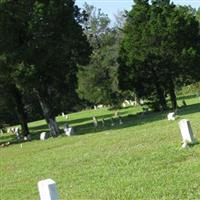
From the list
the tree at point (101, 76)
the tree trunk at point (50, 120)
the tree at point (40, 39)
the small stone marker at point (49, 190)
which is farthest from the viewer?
the tree at point (101, 76)

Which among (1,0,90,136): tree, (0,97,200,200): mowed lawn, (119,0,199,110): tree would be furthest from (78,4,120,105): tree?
(0,97,200,200): mowed lawn

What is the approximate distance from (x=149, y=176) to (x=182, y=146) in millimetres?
3968

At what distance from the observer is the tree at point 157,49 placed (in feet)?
164

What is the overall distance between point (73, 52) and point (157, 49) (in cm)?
899

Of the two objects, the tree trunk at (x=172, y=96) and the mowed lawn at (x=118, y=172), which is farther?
the tree trunk at (x=172, y=96)

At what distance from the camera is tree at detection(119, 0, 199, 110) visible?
49.9 m

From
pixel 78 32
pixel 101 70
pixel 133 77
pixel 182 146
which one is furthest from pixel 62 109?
pixel 182 146

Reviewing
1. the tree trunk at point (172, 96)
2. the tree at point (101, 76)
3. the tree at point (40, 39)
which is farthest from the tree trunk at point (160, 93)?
the tree at point (101, 76)

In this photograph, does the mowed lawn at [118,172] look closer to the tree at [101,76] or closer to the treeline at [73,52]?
the treeline at [73,52]

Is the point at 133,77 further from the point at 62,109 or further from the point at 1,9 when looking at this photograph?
the point at 62,109

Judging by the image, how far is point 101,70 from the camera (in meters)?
77.9

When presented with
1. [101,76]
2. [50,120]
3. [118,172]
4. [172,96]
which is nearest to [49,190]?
[118,172]

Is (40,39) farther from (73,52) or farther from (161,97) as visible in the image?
(161,97)

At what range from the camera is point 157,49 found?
4997cm
